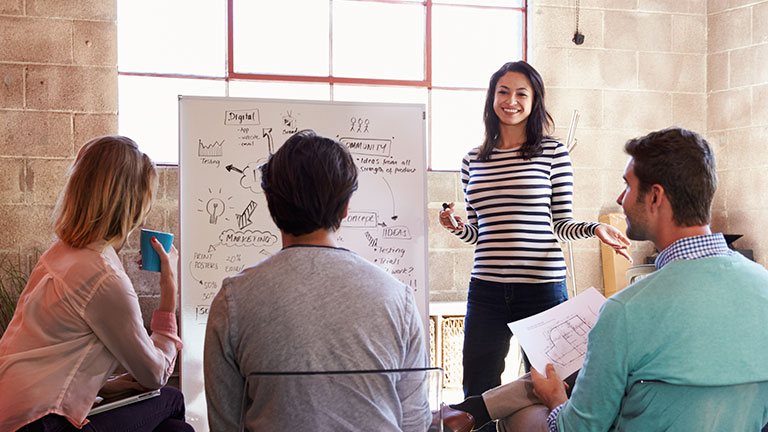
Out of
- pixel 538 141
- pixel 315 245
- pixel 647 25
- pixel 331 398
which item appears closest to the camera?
pixel 331 398

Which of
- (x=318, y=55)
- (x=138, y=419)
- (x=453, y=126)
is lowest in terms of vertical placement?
(x=138, y=419)

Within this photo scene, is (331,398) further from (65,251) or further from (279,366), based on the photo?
(65,251)

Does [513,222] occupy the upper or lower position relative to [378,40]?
lower

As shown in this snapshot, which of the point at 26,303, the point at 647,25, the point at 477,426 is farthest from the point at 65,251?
the point at 647,25

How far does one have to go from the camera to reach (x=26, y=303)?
1707 millimetres

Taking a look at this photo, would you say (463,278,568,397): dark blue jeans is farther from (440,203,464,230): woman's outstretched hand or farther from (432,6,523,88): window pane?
(432,6,523,88): window pane

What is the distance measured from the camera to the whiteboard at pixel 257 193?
111 inches

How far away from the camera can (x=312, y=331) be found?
3.90 feet

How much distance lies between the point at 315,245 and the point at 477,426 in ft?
2.69

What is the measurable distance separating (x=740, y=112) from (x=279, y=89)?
110 inches

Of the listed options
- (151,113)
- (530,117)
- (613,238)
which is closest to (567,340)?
(613,238)

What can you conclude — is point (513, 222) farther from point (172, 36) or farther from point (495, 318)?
point (172, 36)

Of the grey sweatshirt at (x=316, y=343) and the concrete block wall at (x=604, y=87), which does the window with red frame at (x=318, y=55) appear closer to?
the concrete block wall at (x=604, y=87)

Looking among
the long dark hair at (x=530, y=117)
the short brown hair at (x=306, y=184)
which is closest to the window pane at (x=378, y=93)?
the long dark hair at (x=530, y=117)
